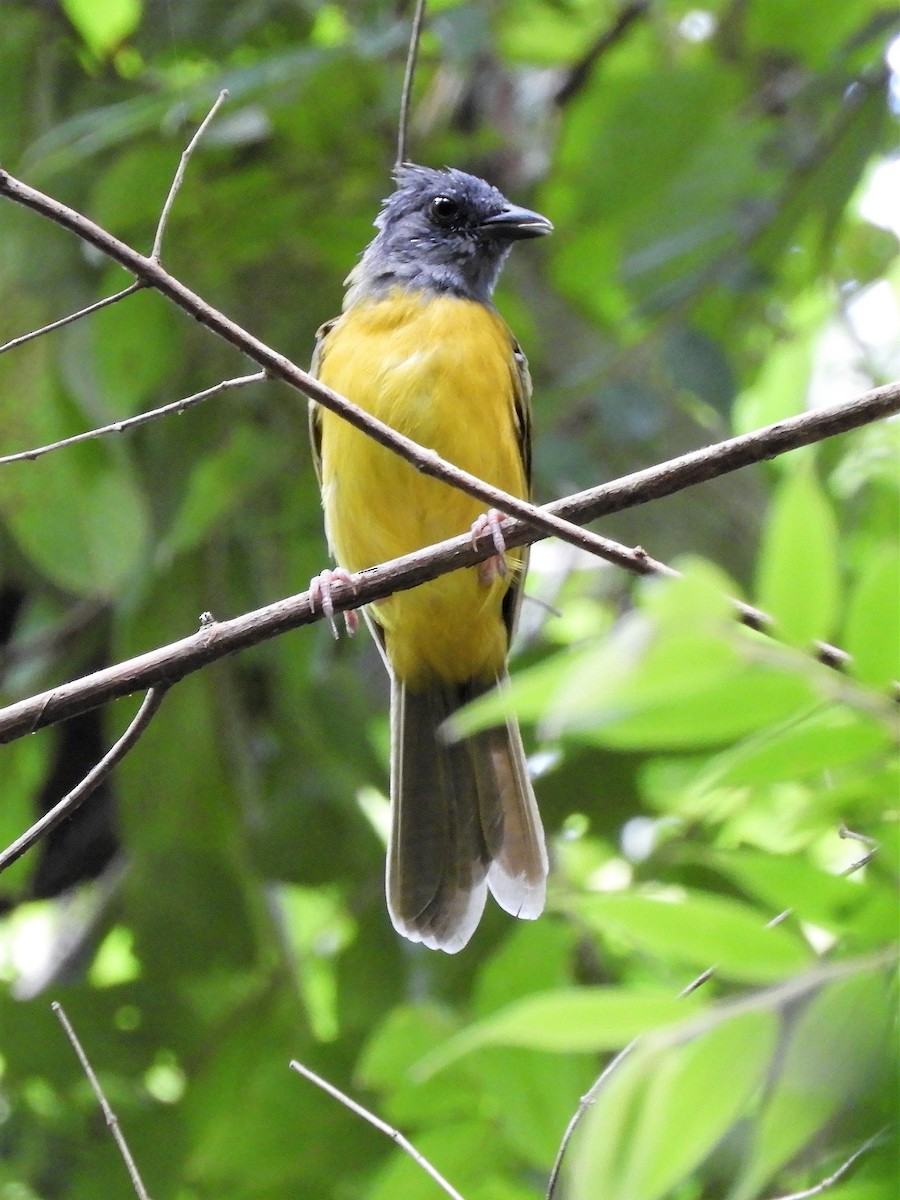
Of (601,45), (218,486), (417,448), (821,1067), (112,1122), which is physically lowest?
(112,1122)

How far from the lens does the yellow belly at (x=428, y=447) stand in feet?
13.7

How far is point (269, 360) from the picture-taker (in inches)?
94.8

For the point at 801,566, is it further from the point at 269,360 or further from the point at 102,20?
the point at 102,20

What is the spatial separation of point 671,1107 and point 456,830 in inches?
120

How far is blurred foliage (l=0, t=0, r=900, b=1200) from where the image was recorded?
405cm

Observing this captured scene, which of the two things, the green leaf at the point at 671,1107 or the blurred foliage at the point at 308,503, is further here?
the blurred foliage at the point at 308,503

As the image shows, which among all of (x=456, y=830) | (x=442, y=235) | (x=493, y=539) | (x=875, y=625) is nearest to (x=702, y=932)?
(x=875, y=625)

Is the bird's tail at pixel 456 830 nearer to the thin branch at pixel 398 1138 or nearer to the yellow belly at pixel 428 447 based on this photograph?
the yellow belly at pixel 428 447

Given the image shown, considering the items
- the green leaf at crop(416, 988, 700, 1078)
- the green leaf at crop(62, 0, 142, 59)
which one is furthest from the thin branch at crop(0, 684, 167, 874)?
the green leaf at crop(62, 0, 142, 59)

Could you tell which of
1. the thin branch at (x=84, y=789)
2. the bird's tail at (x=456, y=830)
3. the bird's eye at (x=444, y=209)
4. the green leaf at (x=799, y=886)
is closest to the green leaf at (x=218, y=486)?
the bird's tail at (x=456, y=830)

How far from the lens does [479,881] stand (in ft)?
13.4

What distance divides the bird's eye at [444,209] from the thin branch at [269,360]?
9.13 ft

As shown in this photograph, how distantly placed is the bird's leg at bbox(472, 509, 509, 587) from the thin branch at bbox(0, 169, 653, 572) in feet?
0.41

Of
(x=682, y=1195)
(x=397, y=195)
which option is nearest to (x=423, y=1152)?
(x=682, y=1195)
